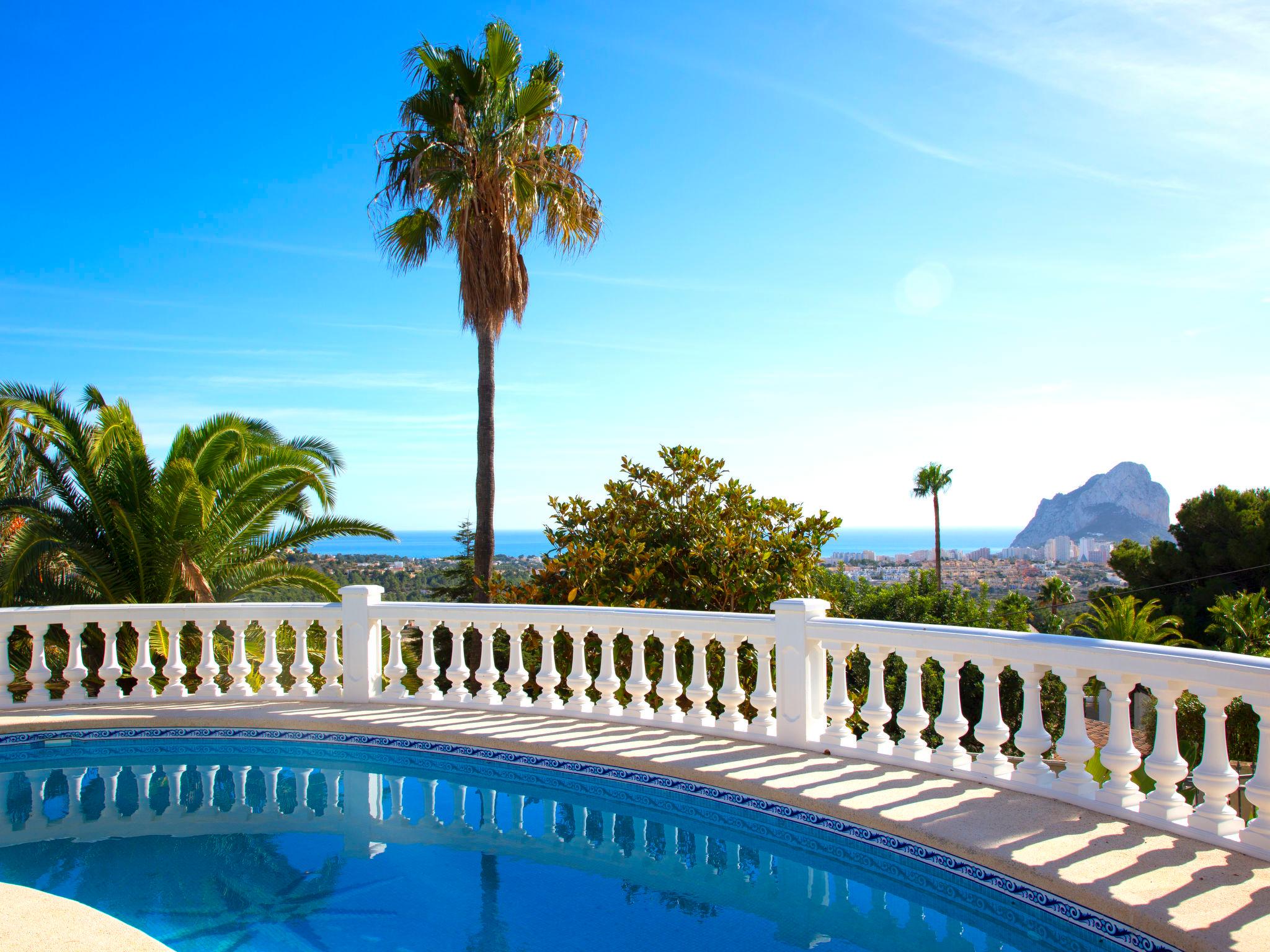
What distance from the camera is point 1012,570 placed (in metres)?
57.1

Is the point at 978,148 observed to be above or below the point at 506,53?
below

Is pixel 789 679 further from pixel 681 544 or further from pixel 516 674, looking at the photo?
pixel 681 544

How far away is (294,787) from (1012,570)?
194 feet

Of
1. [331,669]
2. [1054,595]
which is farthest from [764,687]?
[1054,595]

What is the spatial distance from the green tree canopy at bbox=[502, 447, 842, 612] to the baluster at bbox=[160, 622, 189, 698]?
3435 millimetres

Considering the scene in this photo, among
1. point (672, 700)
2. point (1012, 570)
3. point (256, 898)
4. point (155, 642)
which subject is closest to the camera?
point (256, 898)

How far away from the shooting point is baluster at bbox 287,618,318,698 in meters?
7.03

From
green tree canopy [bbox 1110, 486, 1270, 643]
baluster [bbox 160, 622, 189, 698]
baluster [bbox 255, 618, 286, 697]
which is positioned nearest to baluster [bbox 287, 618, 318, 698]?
baluster [bbox 255, 618, 286, 697]

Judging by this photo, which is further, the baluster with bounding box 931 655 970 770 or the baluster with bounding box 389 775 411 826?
the baluster with bounding box 389 775 411 826

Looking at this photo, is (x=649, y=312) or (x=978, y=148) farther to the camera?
(x=649, y=312)

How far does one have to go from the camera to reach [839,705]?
5.18 metres

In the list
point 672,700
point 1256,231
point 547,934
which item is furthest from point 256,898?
point 1256,231

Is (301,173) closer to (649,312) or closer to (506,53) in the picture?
(506,53)

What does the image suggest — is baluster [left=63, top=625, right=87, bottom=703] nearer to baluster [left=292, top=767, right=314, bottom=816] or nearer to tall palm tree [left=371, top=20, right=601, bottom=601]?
baluster [left=292, top=767, right=314, bottom=816]
